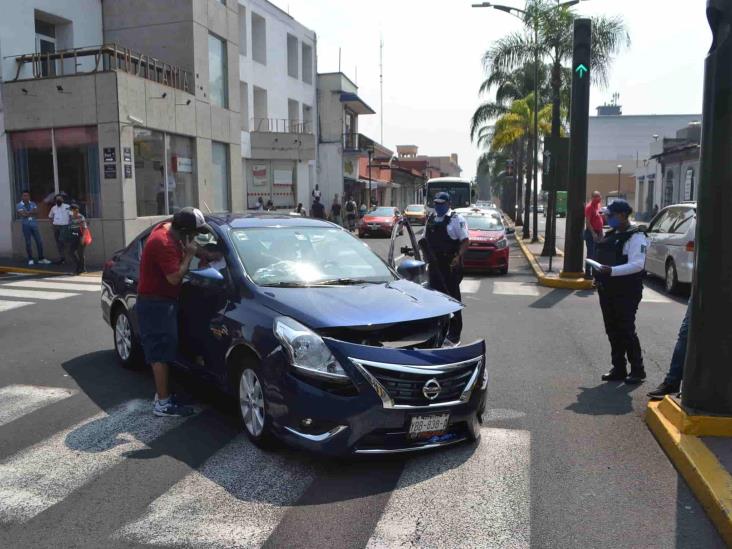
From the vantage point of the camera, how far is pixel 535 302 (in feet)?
40.0

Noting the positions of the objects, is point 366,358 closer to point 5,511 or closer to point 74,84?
point 5,511

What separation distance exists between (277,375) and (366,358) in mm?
602

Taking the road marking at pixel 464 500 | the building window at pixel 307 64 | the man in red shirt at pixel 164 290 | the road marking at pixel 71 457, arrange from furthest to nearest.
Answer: the building window at pixel 307 64, the man in red shirt at pixel 164 290, the road marking at pixel 71 457, the road marking at pixel 464 500

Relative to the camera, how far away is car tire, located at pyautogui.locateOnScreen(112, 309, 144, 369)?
700 centimetres

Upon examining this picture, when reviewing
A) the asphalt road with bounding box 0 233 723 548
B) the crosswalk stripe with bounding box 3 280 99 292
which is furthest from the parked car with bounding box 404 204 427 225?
the asphalt road with bounding box 0 233 723 548

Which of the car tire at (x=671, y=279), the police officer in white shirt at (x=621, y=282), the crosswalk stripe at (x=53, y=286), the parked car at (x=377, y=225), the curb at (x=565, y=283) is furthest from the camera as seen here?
the parked car at (x=377, y=225)

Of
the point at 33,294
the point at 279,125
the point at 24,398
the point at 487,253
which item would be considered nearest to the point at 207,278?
the point at 24,398

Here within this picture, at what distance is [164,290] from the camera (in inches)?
220

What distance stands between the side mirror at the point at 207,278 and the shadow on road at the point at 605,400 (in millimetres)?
3102

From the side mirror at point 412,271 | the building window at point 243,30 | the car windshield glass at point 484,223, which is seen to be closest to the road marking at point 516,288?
the car windshield glass at point 484,223

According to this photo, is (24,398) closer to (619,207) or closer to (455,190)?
(619,207)

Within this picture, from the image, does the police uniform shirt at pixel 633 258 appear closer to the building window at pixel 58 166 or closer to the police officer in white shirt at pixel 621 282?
the police officer in white shirt at pixel 621 282

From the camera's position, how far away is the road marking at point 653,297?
12.2m

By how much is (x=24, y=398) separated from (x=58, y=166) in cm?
1316
